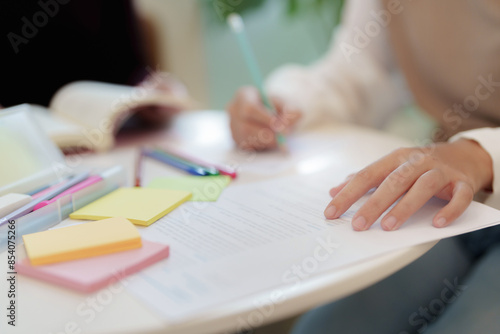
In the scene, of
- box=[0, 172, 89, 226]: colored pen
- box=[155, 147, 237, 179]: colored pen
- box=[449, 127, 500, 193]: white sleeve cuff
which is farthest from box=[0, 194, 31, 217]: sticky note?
box=[449, 127, 500, 193]: white sleeve cuff

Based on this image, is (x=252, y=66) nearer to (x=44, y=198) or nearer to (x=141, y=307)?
(x=44, y=198)

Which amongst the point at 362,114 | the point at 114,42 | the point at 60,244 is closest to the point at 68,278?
the point at 60,244

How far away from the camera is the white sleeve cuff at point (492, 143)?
0.51 meters

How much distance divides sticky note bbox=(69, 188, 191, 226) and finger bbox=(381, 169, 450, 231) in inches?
9.0

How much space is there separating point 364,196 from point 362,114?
57 cm

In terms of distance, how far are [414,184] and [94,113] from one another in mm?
581

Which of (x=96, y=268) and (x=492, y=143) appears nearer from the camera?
(x=96, y=268)

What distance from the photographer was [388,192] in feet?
1.44

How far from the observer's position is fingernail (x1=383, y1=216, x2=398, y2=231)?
40 centimetres

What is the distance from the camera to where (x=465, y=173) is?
48cm

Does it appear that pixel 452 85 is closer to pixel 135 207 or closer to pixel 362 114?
pixel 362 114

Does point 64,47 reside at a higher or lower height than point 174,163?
higher

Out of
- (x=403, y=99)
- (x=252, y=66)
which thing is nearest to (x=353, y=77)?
(x=403, y=99)

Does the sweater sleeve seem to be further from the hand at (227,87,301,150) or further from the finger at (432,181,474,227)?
the finger at (432,181,474,227)
